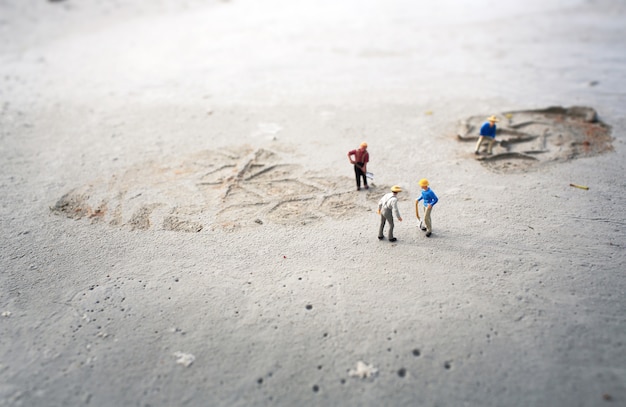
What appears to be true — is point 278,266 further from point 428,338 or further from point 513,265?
point 513,265

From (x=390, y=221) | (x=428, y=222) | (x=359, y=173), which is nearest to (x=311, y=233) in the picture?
(x=390, y=221)

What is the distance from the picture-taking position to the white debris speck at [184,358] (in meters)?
5.83

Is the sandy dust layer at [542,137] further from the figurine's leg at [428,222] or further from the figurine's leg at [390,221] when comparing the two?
the figurine's leg at [390,221]

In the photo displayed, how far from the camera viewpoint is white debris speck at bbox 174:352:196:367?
5.83m

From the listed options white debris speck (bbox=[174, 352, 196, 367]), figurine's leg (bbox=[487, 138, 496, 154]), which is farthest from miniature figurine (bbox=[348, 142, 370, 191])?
white debris speck (bbox=[174, 352, 196, 367])

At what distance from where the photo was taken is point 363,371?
221 inches

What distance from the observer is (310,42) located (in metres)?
19.0

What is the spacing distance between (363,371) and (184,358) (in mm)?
2374

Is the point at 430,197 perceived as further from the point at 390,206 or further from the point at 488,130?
the point at 488,130

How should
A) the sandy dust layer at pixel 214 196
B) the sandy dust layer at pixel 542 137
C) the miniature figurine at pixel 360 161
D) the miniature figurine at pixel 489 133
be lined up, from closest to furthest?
the sandy dust layer at pixel 214 196
the miniature figurine at pixel 360 161
the miniature figurine at pixel 489 133
the sandy dust layer at pixel 542 137

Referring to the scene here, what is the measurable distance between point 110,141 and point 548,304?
10745mm

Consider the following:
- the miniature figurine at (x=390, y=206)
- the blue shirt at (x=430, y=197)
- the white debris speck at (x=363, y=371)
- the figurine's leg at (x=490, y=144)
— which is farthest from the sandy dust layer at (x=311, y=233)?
the blue shirt at (x=430, y=197)

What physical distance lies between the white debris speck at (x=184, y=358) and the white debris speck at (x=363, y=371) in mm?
2101

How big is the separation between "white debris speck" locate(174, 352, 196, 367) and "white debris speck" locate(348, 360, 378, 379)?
6.89 ft
